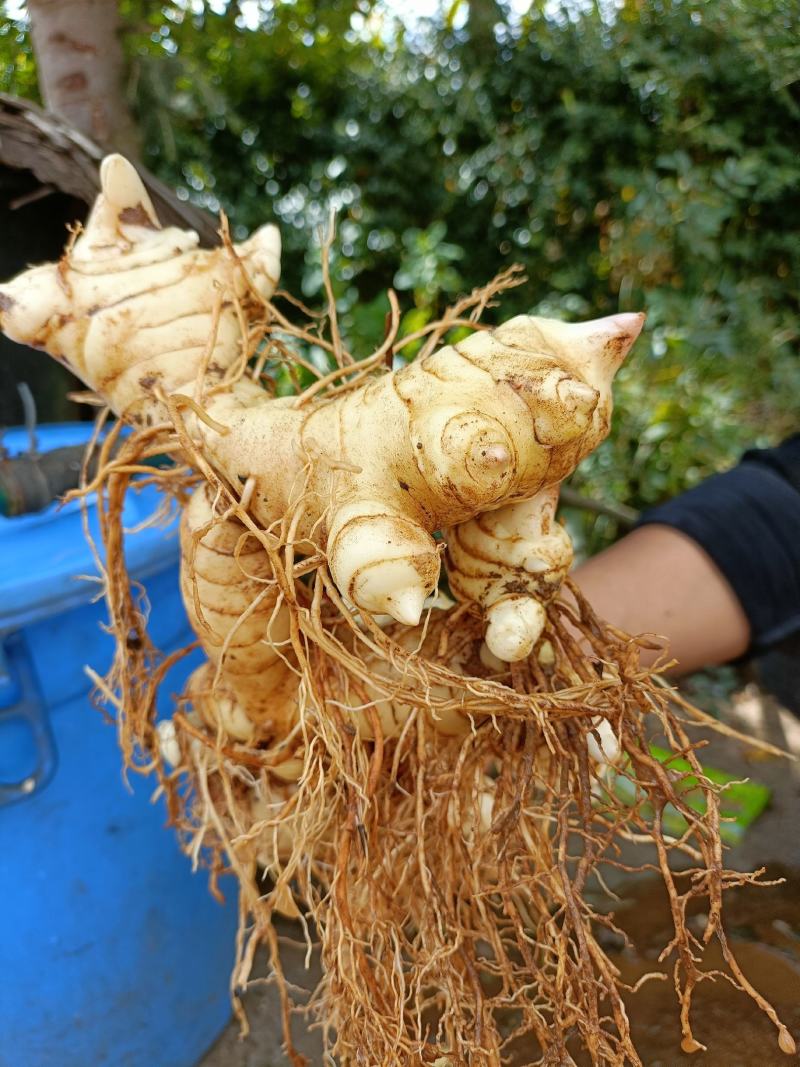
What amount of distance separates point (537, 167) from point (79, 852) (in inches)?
78.2

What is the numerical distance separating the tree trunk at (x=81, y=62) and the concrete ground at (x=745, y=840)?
1390 mm

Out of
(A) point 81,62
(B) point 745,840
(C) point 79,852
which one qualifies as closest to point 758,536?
(B) point 745,840

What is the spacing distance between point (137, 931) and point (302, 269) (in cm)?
195

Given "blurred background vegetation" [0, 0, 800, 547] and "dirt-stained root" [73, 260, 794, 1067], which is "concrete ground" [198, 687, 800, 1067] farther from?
"blurred background vegetation" [0, 0, 800, 547]

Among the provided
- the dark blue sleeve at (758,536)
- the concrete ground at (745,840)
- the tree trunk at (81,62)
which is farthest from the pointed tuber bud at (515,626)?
the tree trunk at (81,62)

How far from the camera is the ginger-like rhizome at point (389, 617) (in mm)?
550

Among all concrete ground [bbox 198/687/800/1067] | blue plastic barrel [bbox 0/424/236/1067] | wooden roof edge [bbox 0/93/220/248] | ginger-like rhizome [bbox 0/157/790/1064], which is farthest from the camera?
concrete ground [bbox 198/687/800/1067]

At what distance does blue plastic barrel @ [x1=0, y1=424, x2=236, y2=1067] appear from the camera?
79cm

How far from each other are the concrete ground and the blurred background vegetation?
60 cm

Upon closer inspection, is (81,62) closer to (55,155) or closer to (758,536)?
(55,155)

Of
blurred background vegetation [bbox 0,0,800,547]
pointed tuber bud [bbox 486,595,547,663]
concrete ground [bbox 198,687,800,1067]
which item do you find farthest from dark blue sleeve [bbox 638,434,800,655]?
blurred background vegetation [bbox 0,0,800,547]

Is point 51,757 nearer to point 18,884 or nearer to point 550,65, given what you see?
point 18,884

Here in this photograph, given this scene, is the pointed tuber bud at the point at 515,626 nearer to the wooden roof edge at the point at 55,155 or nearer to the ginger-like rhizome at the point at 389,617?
the ginger-like rhizome at the point at 389,617

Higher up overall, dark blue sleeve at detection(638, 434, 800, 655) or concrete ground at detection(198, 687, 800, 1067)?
dark blue sleeve at detection(638, 434, 800, 655)
